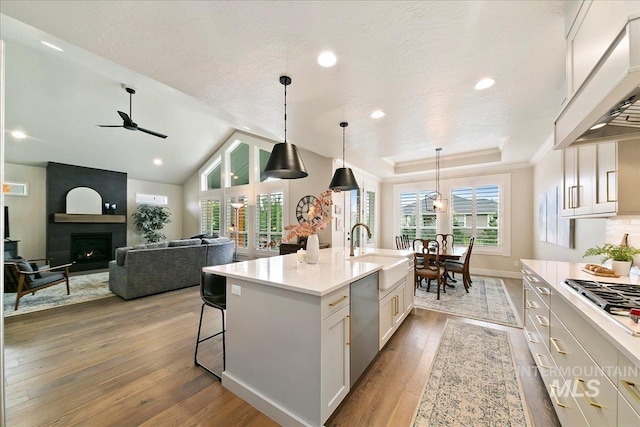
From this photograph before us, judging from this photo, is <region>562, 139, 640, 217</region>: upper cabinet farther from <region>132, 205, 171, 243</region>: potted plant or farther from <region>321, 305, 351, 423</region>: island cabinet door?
<region>132, 205, 171, 243</region>: potted plant

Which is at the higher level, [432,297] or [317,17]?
[317,17]

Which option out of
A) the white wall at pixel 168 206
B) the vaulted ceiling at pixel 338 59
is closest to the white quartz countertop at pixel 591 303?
the vaulted ceiling at pixel 338 59

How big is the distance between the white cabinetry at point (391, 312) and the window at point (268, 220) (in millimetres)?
4110

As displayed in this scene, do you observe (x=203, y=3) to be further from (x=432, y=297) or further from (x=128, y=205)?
(x=128, y=205)

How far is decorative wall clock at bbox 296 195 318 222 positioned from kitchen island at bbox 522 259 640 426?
447 cm

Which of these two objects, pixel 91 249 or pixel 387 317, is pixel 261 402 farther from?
pixel 91 249

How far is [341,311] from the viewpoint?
1.73 meters

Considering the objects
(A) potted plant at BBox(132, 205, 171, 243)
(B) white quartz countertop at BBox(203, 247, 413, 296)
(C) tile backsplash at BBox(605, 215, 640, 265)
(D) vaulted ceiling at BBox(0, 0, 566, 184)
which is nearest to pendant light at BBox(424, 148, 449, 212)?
(D) vaulted ceiling at BBox(0, 0, 566, 184)

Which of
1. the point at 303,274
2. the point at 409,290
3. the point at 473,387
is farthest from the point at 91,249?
the point at 473,387

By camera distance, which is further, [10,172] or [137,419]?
[10,172]

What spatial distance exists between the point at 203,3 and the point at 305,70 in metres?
0.89

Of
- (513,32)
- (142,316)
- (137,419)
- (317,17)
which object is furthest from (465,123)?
(142,316)

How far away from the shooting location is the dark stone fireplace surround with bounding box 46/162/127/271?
6340mm

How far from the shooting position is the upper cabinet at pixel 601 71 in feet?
→ 2.86
